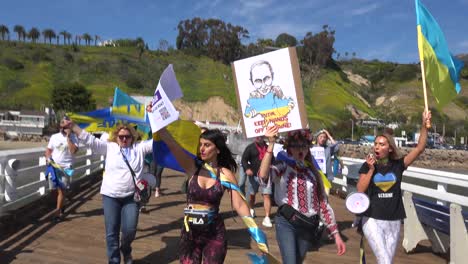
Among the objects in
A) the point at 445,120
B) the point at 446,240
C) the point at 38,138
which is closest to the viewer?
the point at 446,240

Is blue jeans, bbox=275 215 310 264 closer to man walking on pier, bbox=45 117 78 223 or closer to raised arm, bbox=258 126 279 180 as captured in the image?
raised arm, bbox=258 126 279 180

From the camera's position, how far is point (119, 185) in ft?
17.1

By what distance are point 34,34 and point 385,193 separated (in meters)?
139

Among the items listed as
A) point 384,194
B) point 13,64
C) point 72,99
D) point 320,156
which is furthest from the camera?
point 13,64

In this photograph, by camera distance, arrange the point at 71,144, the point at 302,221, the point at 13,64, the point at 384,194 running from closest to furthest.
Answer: the point at 302,221 < the point at 384,194 < the point at 71,144 < the point at 13,64

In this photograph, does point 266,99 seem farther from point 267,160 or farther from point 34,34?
point 34,34

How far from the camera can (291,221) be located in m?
3.82

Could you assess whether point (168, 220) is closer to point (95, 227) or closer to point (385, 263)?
point (95, 227)

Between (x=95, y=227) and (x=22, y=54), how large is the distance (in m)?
104

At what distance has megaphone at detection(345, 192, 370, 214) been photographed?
4203mm

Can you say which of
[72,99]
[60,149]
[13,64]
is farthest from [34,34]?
[60,149]

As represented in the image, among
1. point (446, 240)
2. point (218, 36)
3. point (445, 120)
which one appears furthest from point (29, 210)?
point (445, 120)

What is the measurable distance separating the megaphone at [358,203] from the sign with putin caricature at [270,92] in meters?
0.78

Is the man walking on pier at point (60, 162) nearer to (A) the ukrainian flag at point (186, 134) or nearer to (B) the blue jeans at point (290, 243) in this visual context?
(A) the ukrainian flag at point (186, 134)
